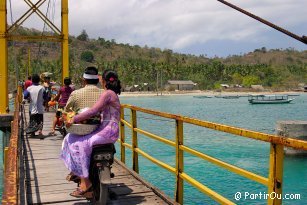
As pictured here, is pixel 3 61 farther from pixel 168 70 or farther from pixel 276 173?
pixel 168 70

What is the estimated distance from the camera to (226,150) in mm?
24078

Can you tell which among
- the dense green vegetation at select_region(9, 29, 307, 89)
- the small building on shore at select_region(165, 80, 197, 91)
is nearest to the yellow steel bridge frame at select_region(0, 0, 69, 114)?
the dense green vegetation at select_region(9, 29, 307, 89)

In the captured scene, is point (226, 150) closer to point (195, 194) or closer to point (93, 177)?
point (195, 194)

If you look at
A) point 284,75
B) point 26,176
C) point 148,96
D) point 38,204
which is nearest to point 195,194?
point 26,176

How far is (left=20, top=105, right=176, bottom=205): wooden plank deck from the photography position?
18.0 ft

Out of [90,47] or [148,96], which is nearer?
[148,96]

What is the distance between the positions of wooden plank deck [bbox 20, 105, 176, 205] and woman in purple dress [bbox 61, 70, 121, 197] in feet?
2.11

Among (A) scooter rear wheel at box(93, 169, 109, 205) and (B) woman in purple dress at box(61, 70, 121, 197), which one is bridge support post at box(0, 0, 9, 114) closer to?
(B) woman in purple dress at box(61, 70, 121, 197)

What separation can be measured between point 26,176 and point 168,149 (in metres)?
17.6

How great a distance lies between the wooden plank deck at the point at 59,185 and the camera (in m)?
5.48

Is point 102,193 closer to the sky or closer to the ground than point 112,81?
closer to the ground

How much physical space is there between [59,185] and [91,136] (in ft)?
6.11

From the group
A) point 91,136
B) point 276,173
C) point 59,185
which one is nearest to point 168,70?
point 59,185

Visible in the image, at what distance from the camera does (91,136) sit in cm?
491
